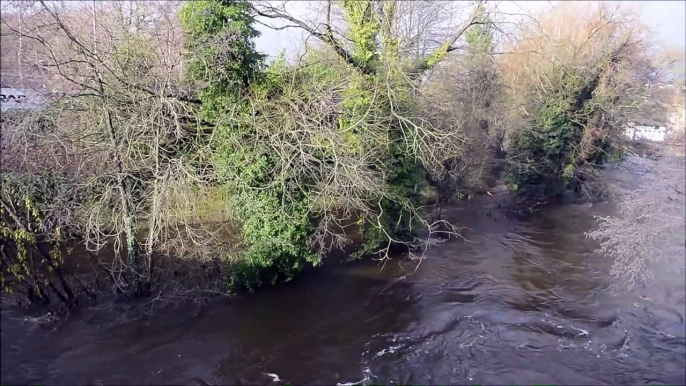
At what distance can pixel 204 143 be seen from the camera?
10672 millimetres

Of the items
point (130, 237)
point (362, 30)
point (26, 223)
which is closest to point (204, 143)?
point (130, 237)

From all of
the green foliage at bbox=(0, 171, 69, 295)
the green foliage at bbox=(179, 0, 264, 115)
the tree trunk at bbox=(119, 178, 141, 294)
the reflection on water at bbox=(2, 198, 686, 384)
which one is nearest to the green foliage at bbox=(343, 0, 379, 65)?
the green foliage at bbox=(179, 0, 264, 115)

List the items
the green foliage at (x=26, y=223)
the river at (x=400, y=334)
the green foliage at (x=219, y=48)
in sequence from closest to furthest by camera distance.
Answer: the river at (x=400, y=334) → the green foliage at (x=26, y=223) → the green foliage at (x=219, y=48)

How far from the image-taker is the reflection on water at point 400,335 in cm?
823

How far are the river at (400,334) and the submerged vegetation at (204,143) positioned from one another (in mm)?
1048

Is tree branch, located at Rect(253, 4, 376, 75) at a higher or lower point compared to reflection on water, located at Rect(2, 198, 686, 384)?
higher

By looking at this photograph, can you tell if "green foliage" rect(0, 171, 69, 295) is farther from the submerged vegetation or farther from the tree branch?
the tree branch

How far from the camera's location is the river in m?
8.21

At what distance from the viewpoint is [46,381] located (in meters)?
7.34

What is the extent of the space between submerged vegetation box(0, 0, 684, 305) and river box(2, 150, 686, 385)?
1.05 meters

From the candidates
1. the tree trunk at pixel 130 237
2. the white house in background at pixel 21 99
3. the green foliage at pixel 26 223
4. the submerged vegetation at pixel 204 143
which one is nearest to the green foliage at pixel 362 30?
the submerged vegetation at pixel 204 143

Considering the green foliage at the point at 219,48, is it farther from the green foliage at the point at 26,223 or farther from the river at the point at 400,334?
the river at the point at 400,334

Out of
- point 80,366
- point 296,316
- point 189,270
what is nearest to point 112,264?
point 189,270

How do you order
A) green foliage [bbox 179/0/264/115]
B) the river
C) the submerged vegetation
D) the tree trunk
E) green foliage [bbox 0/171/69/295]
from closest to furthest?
1. the river
2. green foliage [bbox 0/171/69/295]
3. the submerged vegetation
4. green foliage [bbox 179/0/264/115]
5. the tree trunk
